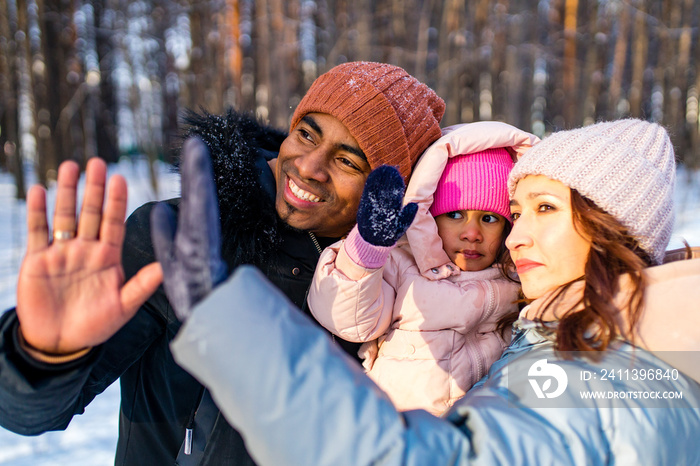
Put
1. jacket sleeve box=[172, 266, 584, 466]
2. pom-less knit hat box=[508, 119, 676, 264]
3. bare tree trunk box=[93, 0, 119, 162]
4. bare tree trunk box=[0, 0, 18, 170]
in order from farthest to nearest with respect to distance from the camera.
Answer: bare tree trunk box=[93, 0, 119, 162] < bare tree trunk box=[0, 0, 18, 170] < pom-less knit hat box=[508, 119, 676, 264] < jacket sleeve box=[172, 266, 584, 466]

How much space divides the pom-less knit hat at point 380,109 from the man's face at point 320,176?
0.06 m

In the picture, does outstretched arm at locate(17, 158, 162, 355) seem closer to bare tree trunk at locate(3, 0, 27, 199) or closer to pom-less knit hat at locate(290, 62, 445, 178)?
pom-less knit hat at locate(290, 62, 445, 178)

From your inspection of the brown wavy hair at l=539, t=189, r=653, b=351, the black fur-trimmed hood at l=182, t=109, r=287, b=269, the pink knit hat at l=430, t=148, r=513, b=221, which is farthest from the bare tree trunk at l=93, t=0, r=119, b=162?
the brown wavy hair at l=539, t=189, r=653, b=351

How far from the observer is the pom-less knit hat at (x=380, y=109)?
185 centimetres

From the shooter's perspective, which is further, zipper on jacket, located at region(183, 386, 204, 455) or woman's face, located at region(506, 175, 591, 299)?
zipper on jacket, located at region(183, 386, 204, 455)

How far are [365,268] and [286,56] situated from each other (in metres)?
12.3

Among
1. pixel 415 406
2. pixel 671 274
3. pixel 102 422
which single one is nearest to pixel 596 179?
pixel 671 274

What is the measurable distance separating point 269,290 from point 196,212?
21cm

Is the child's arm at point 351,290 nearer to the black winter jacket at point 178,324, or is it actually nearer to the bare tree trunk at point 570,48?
the black winter jacket at point 178,324

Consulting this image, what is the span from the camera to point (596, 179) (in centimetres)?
141

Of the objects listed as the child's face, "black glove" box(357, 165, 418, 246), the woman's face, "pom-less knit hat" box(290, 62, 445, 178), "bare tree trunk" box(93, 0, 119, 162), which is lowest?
"bare tree trunk" box(93, 0, 119, 162)

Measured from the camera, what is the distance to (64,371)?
1129 mm

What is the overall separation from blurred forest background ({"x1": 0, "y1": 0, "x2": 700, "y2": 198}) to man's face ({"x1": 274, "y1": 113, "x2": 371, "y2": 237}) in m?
7.56

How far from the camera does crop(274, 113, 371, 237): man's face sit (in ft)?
5.94
